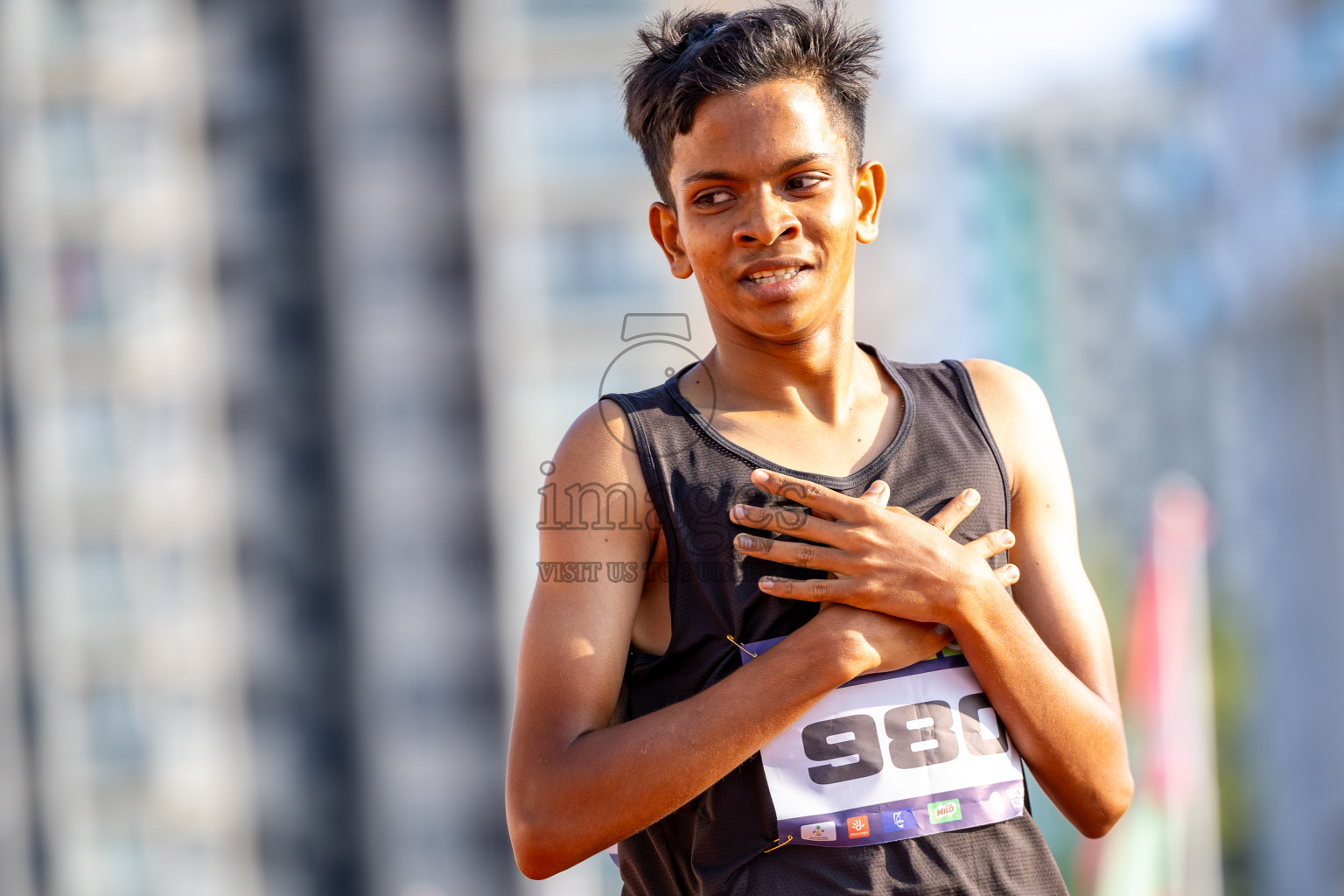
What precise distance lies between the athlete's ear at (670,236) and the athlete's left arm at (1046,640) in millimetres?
463

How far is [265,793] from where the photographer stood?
37344 millimetres

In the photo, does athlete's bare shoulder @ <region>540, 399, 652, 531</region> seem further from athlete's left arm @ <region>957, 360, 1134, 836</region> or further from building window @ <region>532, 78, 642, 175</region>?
building window @ <region>532, 78, 642, 175</region>

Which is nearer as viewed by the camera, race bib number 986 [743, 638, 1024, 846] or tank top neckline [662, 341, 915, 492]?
race bib number 986 [743, 638, 1024, 846]

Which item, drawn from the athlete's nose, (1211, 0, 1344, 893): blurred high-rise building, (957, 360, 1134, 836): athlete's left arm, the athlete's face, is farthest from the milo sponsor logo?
(1211, 0, 1344, 893): blurred high-rise building

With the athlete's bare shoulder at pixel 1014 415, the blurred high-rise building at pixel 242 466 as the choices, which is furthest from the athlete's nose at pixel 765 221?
the blurred high-rise building at pixel 242 466

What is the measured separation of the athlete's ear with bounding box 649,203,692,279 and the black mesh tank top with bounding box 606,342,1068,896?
0.62ft

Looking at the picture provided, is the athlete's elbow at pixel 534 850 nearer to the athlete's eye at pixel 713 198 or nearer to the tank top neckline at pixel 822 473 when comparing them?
the tank top neckline at pixel 822 473

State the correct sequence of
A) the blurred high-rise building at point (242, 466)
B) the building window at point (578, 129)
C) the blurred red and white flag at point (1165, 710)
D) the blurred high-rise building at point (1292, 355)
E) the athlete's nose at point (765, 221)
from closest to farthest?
1. the athlete's nose at point (765, 221)
2. the blurred red and white flag at point (1165, 710)
3. the blurred high-rise building at point (1292, 355)
4. the building window at point (578, 129)
5. the blurred high-rise building at point (242, 466)

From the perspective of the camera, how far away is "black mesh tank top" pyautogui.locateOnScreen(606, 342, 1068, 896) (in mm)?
1977

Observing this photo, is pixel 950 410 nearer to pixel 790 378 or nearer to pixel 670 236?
pixel 790 378

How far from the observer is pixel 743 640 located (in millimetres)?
2051

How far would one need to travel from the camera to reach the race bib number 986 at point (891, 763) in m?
1.98

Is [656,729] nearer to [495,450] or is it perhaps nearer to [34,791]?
[495,450]

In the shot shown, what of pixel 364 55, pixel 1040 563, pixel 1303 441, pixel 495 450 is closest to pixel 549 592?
pixel 1040 563
